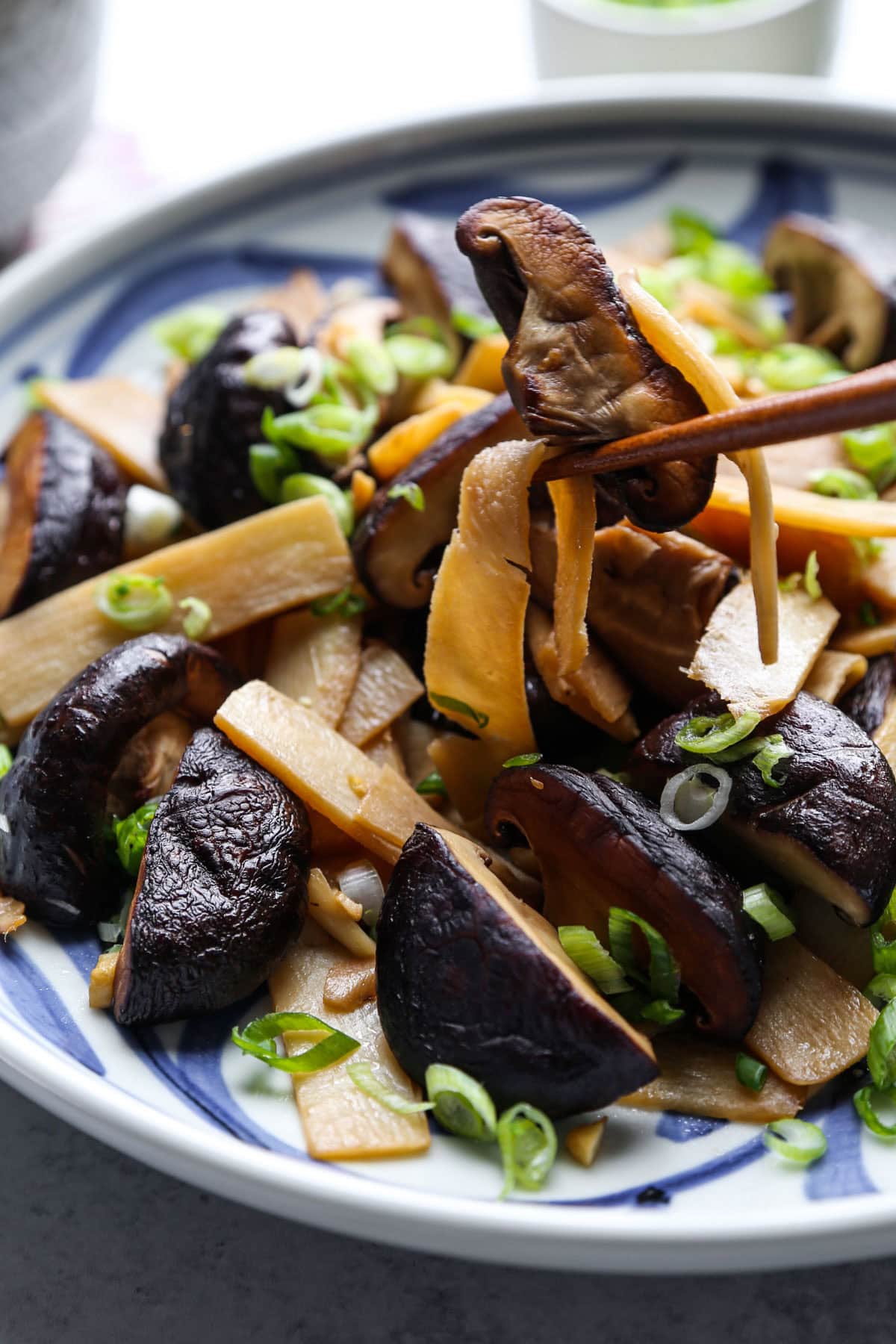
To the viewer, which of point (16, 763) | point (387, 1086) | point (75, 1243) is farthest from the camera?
point (16, 763)

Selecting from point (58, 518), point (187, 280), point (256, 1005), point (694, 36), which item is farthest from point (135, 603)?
point (694, 36)

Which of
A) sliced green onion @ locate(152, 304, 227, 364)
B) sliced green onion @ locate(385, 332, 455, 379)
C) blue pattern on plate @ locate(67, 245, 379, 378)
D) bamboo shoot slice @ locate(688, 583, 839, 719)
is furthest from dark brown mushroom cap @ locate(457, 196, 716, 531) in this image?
blue pattern on plate @ locate(67, 245, 379, 378)

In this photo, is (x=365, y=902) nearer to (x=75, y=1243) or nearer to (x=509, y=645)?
(x=509, y=645)

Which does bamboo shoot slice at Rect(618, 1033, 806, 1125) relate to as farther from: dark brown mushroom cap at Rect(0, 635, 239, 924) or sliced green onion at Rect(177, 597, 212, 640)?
sliced green onion at Rect(177, 597, 212, 640)

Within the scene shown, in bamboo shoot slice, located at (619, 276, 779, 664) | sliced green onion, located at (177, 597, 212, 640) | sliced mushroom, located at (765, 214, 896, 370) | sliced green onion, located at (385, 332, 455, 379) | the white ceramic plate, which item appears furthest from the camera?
sliced mushroom, located at (765, 214, 896, 370)

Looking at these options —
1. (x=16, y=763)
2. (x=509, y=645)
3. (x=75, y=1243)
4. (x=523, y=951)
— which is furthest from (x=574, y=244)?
(x=75, y=1243)

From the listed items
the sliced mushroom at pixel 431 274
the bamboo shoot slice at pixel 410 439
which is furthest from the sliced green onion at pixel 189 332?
the bamboo shoot slice at pixel 410 439
